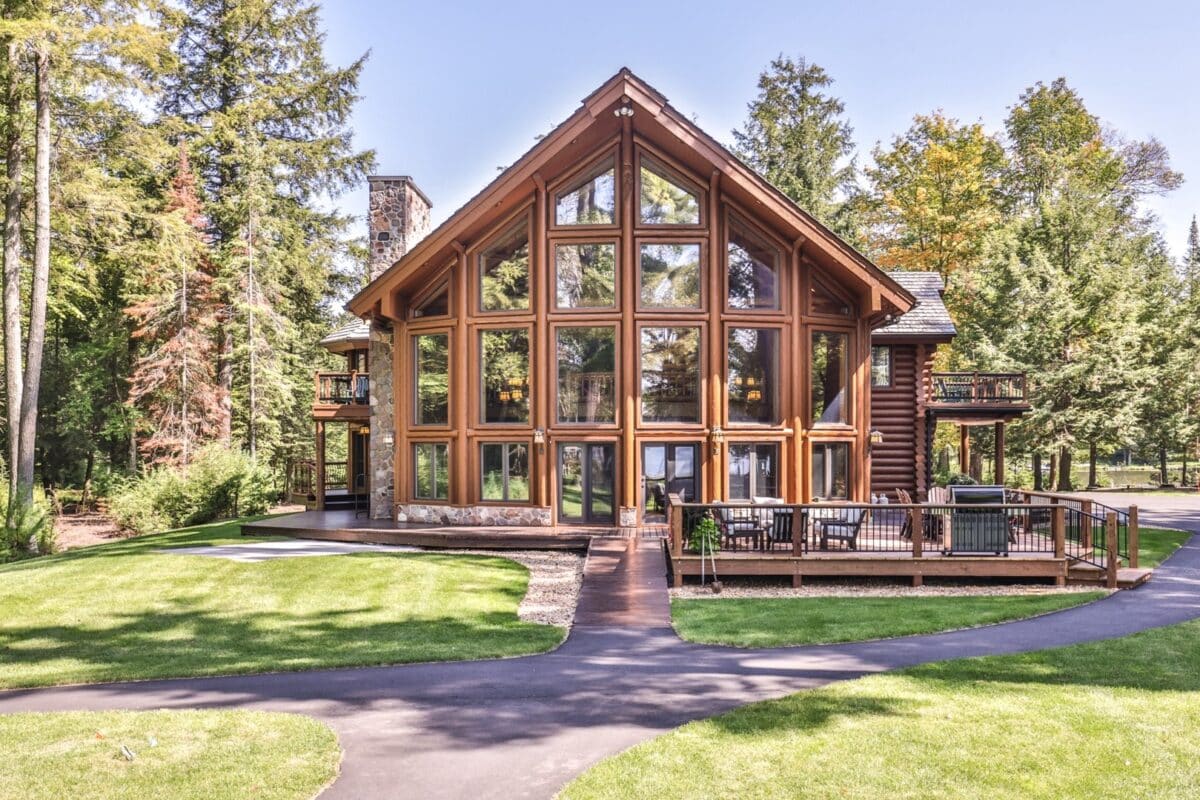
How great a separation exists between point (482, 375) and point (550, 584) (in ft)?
20.6

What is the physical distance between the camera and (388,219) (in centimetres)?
1998

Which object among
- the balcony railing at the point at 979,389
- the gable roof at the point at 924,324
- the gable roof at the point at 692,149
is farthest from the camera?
the balcony railing at the point at 979,389

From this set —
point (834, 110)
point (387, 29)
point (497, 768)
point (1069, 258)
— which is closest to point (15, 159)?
point (387, 29)

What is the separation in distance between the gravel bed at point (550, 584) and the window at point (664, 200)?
24.6 ft

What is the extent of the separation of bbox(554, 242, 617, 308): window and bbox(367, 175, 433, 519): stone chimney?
183 inches

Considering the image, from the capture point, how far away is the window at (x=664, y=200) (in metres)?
17.2

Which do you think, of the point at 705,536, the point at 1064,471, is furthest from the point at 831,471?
the point at 1064,471

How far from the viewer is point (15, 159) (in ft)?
66.3

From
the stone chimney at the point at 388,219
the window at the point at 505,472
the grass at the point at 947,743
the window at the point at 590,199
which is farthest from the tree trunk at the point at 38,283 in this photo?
the grass at the point at 947,743

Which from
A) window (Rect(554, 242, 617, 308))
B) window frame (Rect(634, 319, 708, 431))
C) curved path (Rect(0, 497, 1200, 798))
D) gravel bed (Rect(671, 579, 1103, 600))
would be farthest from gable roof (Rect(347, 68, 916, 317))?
curved path (Rect(0, 497, 1200, 798))

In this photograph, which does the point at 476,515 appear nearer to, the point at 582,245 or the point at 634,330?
the point at 634,330

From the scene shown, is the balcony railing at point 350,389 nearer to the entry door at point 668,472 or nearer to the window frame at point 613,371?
the window frame at point 613,371

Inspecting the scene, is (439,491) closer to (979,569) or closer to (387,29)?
(979,569)

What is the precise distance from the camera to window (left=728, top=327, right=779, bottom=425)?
672 inches
